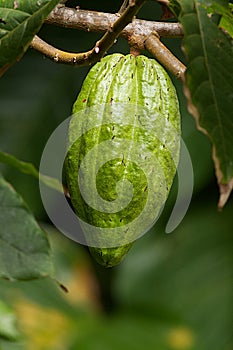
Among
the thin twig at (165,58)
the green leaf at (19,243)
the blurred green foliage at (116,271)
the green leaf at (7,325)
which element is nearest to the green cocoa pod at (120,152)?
the thin twig at (165,58)

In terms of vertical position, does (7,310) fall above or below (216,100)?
below

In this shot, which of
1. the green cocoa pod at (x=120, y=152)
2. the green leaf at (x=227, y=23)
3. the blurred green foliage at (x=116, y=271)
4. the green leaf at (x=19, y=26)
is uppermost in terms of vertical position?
the green leaf at (x=227, y=23)

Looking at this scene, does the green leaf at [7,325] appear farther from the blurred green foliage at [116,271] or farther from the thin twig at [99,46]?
the blurred green foliage at [116,271]

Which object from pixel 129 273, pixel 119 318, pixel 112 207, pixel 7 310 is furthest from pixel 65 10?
pixel 119 318

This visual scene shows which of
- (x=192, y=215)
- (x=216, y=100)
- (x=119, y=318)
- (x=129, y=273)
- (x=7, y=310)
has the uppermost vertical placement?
(x=216, y=100)

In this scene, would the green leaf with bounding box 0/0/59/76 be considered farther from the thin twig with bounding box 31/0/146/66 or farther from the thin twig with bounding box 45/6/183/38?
the thin twig with bounding box 45/6/183/38

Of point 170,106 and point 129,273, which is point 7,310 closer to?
point 170,106

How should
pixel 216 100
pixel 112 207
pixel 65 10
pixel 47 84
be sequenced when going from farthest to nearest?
pixel 47 84
pixel 65 10
pixel 112 207
pixel 216 100

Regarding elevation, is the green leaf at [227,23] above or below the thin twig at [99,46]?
above
